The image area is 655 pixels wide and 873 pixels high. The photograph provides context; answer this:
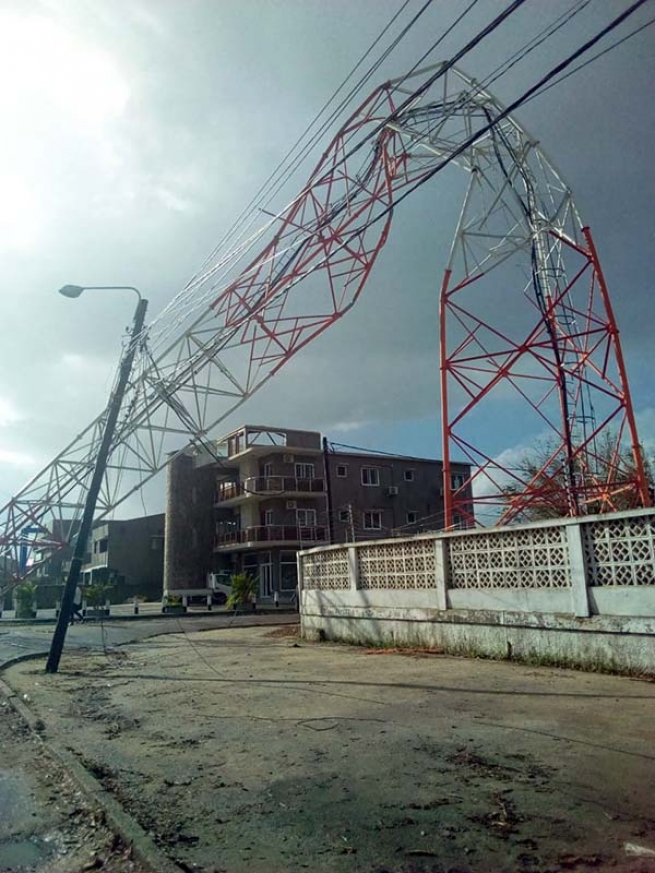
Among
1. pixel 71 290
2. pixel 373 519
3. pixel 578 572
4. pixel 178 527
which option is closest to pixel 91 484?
pixel 71 290

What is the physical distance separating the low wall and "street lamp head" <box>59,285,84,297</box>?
25.4 feet

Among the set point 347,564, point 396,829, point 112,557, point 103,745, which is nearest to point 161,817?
point 396,829

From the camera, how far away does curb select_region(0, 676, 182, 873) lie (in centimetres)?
345

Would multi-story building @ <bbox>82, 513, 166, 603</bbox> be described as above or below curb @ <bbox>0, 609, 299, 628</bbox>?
above

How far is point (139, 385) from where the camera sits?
53.4ft

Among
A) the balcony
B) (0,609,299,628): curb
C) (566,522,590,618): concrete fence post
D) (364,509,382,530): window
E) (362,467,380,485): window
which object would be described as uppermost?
(362,467,380,485): window

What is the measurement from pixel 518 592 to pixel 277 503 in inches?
1331

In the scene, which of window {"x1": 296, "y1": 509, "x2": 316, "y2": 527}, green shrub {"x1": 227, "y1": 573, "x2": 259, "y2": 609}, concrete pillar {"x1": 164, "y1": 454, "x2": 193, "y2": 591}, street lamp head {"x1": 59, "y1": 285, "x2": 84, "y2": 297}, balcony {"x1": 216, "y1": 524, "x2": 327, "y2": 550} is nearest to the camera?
street lamp head {"x1": 59, "y1": 285, "x2": 84, "y2": 297}

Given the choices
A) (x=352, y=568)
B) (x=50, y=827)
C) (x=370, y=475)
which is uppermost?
(x=370, y=475)

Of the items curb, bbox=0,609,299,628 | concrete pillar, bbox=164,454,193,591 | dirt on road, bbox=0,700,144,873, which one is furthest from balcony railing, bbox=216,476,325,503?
dirt on road, bbox=0,700,144,873

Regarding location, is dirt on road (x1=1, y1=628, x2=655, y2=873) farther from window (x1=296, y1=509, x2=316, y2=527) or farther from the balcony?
window (x1=296, y1=509, x2=316, y2=527)

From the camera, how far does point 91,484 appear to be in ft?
43.0

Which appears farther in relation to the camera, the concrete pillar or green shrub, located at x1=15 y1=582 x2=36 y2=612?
the concrete pillar

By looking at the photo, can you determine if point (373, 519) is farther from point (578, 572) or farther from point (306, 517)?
point (578, 572)
